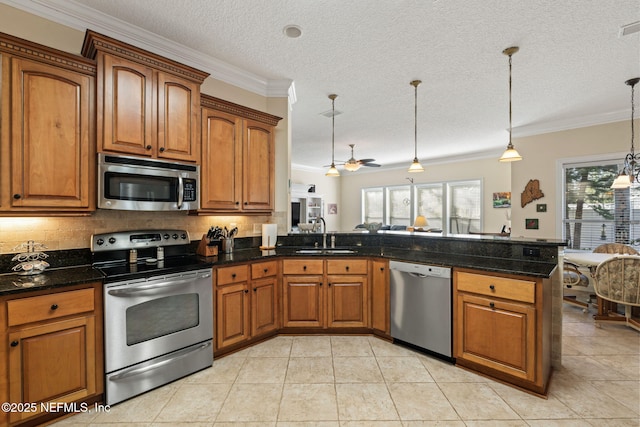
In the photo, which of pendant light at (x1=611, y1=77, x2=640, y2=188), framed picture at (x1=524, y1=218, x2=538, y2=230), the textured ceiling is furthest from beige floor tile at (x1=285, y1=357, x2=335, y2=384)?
framed picture at (x1=524, y1=218, x2=538, y2=230)

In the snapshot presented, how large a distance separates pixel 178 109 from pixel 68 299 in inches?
65.5

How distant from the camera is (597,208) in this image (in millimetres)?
4758

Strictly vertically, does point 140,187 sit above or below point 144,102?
below

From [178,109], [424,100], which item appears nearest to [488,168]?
[424,100]

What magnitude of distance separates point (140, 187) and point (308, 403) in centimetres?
207

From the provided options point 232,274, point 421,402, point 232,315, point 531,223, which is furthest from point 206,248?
point 531,223

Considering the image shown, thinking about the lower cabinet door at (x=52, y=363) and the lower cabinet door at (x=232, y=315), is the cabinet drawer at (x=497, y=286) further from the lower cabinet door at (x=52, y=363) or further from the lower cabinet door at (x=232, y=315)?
the lower cabinet door at (x=52, y=363)

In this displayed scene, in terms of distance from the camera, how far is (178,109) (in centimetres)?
262

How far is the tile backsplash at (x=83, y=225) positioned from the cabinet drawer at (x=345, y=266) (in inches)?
51.2

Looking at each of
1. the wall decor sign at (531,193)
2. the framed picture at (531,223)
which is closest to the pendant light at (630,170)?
the wall decor sign at (531,193)

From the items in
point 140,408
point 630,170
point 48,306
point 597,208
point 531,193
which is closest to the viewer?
point 48,306

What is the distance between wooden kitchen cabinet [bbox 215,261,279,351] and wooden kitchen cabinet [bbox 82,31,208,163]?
1149mm

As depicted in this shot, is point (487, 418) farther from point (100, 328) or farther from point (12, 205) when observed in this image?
point (12, 205)

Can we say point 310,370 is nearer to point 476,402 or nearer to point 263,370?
point 263,370
